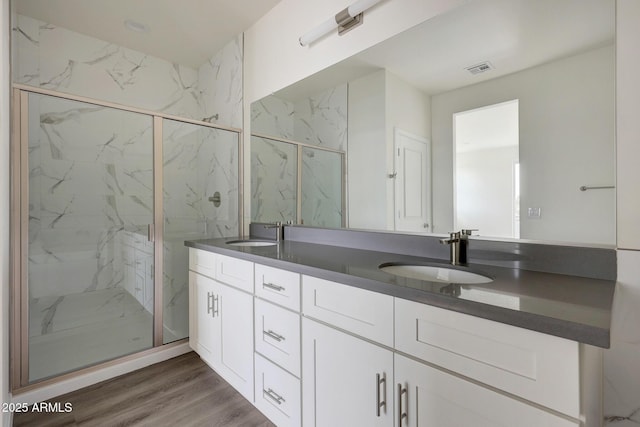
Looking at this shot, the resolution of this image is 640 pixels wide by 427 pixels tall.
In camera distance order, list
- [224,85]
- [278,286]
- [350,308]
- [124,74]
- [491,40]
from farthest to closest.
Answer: [224,85] → [124,74] → [278,286] → [491,40] → [350,308]

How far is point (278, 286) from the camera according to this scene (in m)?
1.36

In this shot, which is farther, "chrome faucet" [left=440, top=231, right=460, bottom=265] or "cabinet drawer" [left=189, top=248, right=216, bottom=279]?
"cabinet drawer" [left=189, top=248, right=216, bottom=279]

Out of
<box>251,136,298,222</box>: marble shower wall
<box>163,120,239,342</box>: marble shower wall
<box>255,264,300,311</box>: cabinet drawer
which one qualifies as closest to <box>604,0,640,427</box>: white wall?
<box>255,264,300,311</box>: cabinet drawer

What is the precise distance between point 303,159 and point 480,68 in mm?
1226

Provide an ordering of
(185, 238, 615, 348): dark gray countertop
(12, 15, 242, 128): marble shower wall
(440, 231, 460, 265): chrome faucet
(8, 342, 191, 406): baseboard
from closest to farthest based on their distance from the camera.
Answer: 1. (185, 238, 615, 348): dark gray countertop
2. (440, 231, 460, 265): chrome faucet
3. (8, 342, 191, 406): baseboard
4. (12, 15, 242, 128): marble shower wall

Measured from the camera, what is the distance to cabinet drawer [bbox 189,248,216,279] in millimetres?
1866

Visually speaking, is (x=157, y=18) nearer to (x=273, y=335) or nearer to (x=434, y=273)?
(x=273, y=335)

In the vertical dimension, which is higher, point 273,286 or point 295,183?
point 295,183

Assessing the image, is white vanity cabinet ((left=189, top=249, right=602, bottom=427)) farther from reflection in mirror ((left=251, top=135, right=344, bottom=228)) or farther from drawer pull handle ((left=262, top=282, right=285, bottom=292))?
reflection in mirror ((left=251, top=135, right=344, bottom=228))

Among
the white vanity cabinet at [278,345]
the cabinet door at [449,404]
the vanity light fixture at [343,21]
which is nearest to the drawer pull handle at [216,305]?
the white vanity cabinet at [278,345]

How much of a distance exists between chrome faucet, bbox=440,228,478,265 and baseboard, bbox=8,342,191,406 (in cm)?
207

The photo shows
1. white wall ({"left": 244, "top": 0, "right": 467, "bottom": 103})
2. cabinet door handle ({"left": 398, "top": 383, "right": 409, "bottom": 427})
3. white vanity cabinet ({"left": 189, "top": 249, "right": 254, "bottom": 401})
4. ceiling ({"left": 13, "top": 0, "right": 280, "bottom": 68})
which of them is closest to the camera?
cabinet door handle ({"left": 398, "top": 383, "right": 409, "bottom": 427})

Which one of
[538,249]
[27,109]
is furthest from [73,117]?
[538,249]

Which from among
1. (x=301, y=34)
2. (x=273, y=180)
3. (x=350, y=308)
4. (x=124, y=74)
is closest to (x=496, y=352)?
(x=350, y=308)
